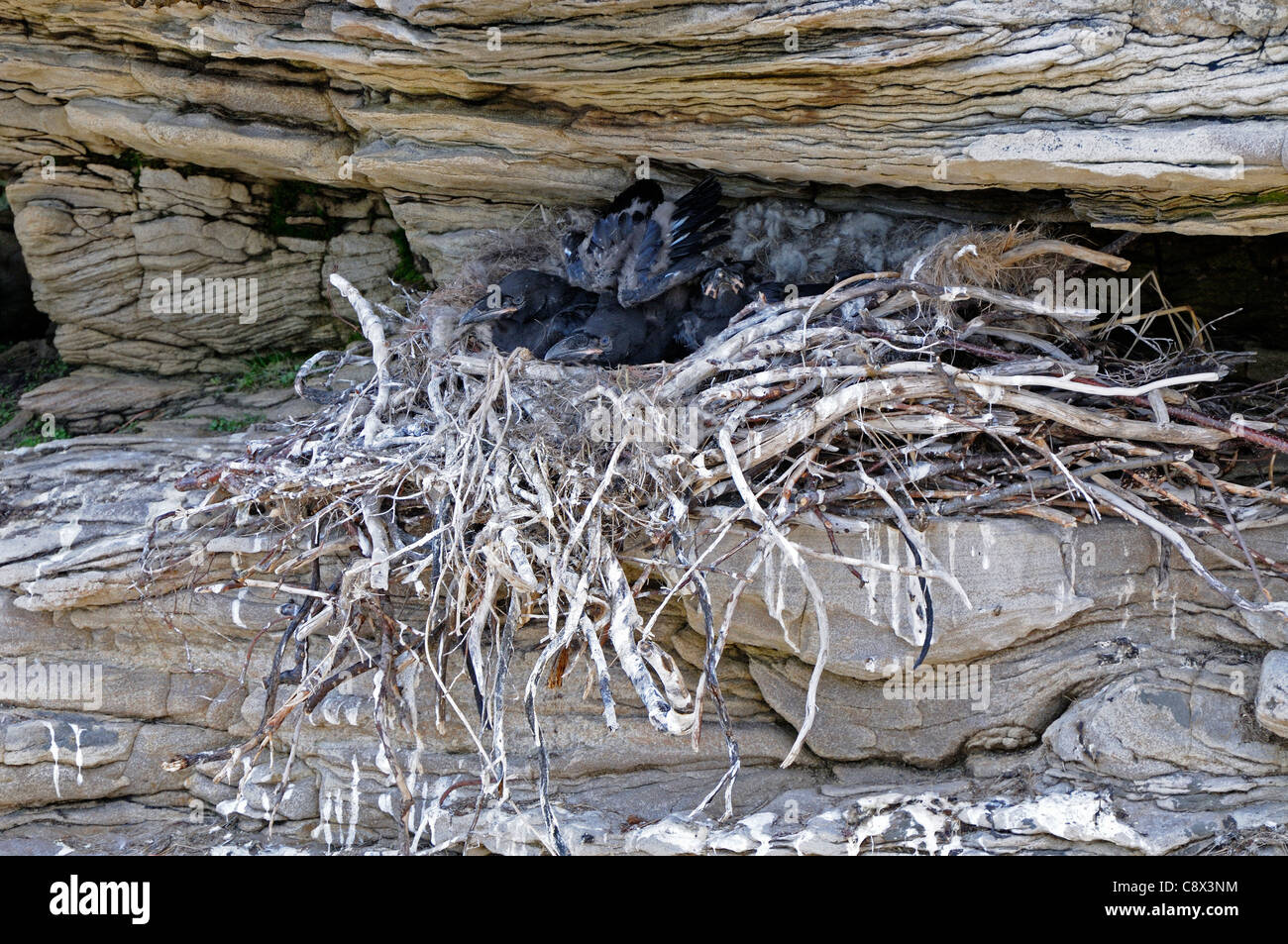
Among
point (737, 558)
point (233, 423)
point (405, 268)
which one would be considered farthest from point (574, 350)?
point (233, 423)

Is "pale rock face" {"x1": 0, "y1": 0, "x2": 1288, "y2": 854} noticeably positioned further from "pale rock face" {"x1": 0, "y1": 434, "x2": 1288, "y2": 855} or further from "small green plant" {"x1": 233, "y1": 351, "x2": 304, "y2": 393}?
"small green plant" {"x1": 233, "y1": 351, "x2": 304, "y2": 393}

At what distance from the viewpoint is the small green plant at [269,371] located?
268 inches

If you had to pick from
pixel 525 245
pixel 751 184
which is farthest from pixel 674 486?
pixel 525 245

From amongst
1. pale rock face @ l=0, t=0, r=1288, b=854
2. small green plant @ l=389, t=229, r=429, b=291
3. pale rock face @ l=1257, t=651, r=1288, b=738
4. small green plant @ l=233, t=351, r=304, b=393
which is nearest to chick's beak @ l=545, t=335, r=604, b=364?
pale rock face @ l=0, t=0, r=1288, b=854

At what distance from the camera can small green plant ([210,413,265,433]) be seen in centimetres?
637

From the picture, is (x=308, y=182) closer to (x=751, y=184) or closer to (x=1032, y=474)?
(x=751, y=184)

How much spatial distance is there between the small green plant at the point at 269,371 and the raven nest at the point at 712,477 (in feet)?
6.80

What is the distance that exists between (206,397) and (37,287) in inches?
44.8

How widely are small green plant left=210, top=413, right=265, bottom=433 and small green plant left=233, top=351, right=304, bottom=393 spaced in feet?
1.14

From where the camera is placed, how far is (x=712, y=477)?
4.26 metres

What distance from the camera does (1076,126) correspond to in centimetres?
396

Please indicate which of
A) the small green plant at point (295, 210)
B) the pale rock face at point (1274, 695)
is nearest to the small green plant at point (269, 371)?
the small green plant at point (295, 210)

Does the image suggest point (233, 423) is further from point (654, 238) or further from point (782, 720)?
point (782, 720)

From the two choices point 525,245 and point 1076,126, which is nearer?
point 1076,126
